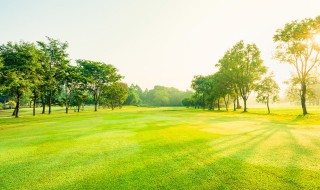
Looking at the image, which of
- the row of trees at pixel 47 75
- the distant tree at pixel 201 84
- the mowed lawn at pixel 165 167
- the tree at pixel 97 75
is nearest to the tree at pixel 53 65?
the row of trees at pixel 47 75

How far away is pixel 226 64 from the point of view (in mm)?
61500

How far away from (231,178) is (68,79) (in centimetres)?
6160

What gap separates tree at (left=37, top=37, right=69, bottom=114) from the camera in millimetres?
48719

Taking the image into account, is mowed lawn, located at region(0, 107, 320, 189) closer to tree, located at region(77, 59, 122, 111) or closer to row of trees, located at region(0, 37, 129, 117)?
row of trees, located at region(0, 37, 129, 117)

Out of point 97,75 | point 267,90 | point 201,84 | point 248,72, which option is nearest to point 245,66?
point 248,72

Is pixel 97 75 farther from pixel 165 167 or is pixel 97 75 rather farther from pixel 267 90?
pixel 165 167

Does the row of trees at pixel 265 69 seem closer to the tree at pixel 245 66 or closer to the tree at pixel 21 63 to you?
the tree at pixel 245 66

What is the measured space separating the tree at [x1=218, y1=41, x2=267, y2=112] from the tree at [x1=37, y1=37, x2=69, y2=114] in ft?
178

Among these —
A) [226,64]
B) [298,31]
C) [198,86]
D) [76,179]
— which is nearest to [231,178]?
[76,179]

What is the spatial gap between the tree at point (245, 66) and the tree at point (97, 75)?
151 ft

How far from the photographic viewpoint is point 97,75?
2689 inches

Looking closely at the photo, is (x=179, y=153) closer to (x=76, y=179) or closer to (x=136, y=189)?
(x=136, y=189)

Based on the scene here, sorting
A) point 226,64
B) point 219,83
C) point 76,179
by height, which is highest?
point 226,64

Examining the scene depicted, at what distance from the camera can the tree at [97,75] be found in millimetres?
66625
